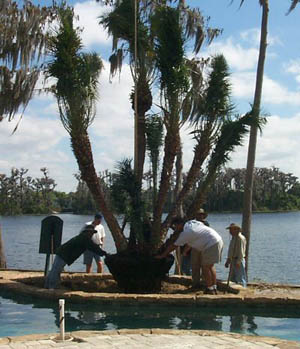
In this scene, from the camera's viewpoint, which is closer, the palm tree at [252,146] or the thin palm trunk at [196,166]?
the thin palm trunk at [196,166]

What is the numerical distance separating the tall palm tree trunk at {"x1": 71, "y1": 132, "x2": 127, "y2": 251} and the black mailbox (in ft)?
3.33

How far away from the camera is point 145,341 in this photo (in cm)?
710

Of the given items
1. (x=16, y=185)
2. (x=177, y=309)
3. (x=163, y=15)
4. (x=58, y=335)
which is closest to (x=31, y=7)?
(x=163, y=15)

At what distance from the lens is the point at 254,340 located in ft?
23.6

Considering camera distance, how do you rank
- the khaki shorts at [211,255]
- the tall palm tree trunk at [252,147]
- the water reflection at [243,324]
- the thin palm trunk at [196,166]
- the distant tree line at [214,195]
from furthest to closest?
the distant tree line at [214,195], the tall palm tree trunk at [252,147], the thin palm trunk at [196,166], the khaki shorts at [211,255], the water reflection at [243,324]

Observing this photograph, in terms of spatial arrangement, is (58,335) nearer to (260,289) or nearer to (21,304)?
(21,304)

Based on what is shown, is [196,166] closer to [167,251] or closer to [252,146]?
[167,251]

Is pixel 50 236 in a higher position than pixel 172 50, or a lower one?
lower

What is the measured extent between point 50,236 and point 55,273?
125 cm

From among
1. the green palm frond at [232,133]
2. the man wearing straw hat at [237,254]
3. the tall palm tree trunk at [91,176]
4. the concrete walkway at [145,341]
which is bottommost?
the concrete walkway at [145,341]

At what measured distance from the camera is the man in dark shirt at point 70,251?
1112 centimetres

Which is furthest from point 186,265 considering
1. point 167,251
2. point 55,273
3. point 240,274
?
point 55,273

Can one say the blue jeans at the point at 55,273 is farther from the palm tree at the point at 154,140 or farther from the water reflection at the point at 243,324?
the water reflection at the point at 243,324

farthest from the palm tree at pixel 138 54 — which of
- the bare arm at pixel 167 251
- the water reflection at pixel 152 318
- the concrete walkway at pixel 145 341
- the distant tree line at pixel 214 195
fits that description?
→ the distant tree line at pixel 214 195
